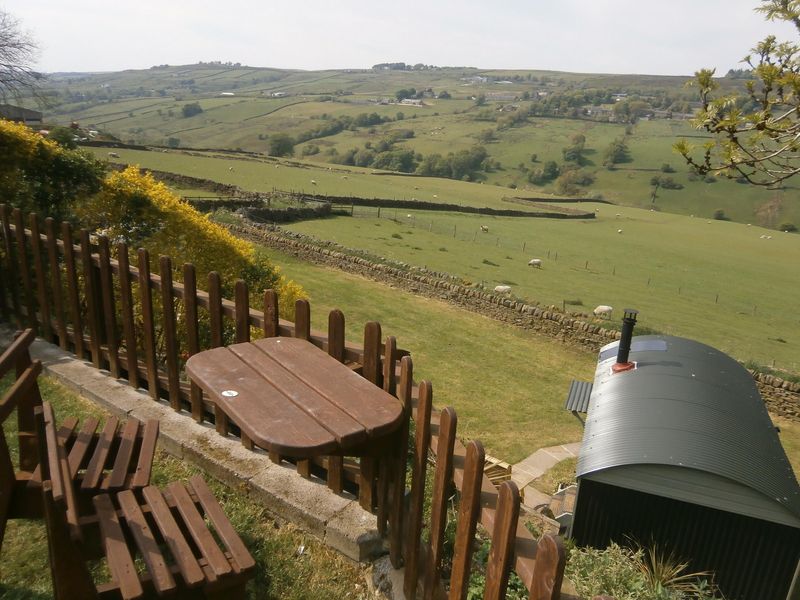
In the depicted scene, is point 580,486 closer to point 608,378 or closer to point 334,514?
point 608,378

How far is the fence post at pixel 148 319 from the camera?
4.18 meters

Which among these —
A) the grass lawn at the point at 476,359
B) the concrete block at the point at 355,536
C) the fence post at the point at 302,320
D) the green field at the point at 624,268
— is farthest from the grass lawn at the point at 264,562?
the green field at the point at 624,268

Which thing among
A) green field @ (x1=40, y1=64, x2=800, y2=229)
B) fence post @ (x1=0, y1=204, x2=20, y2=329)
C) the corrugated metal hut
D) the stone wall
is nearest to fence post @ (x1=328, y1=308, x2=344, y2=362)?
fence post @ (x1=0, y1=204, x2=20, y2=329)

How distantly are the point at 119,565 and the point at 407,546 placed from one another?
1268mm

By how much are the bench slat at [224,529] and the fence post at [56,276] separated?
3.02 meters

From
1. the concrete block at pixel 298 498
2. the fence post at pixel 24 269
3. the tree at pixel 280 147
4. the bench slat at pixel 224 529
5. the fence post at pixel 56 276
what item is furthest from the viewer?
the tree at pixel 280 147

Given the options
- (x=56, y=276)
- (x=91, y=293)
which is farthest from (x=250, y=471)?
(x=56, y=276)

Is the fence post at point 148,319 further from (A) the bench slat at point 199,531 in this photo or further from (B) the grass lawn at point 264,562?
(A) the bench slat at point 199,531

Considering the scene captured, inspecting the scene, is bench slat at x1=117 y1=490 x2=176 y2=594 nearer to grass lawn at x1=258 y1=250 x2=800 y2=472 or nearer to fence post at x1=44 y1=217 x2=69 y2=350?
fence post at x1=44 y1=217 x2=69 y2=350

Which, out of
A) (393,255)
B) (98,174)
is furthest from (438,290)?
(98,174)

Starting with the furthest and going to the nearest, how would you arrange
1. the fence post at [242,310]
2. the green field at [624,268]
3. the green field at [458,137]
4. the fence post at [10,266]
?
the green field at [458,137], the green field at [624,268], the fence post at [10,266], the fence post at [242,310]

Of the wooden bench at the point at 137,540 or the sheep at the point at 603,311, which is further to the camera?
the sheep at the point at 603,311

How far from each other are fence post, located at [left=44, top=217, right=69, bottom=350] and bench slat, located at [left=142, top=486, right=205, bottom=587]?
2959 mm

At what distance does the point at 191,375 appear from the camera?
2721 mm
